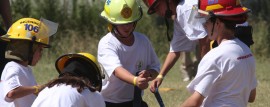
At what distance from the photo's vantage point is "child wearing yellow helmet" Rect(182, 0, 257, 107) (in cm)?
523

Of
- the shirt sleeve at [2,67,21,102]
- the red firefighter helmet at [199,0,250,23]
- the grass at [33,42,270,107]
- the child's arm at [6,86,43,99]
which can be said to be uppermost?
the red firefighter helmet at [199,0,250,23]

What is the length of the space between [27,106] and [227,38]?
1985 millimetres

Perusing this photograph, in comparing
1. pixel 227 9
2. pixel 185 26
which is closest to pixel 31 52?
pixel 185 26

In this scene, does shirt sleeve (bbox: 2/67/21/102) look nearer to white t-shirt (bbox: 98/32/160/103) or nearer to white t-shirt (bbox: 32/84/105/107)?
white t-shirt (bbox: 98/32/160/103)

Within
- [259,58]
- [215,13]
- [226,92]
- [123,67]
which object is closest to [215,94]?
[226,92]

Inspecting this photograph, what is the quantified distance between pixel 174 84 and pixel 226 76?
737 centimetres

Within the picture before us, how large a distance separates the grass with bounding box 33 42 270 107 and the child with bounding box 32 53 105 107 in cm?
504

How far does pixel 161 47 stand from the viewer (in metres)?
16.7

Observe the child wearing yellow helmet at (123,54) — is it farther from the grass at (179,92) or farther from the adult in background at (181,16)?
the grass at (179,92)

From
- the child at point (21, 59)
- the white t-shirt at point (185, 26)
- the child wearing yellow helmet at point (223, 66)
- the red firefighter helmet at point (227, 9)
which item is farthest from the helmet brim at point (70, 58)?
the white t-shirt at point (185, 26)

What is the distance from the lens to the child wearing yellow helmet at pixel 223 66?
5.23 meters

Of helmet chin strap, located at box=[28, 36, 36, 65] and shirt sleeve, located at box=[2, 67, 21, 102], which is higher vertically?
helmet chin strap, located at box=[28, 36, 36, 65]

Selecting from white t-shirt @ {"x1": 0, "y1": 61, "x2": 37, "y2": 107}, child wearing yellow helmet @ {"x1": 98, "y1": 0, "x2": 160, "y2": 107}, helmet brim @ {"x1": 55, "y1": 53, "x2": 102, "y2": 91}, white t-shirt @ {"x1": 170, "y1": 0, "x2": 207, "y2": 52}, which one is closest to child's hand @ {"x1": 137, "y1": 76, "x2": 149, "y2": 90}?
child wearing yellow helmet @ {"x1": 98, "y1": 0, "x2": 160, "y2": 107}

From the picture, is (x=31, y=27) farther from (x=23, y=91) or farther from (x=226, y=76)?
(x=226, y=76)
